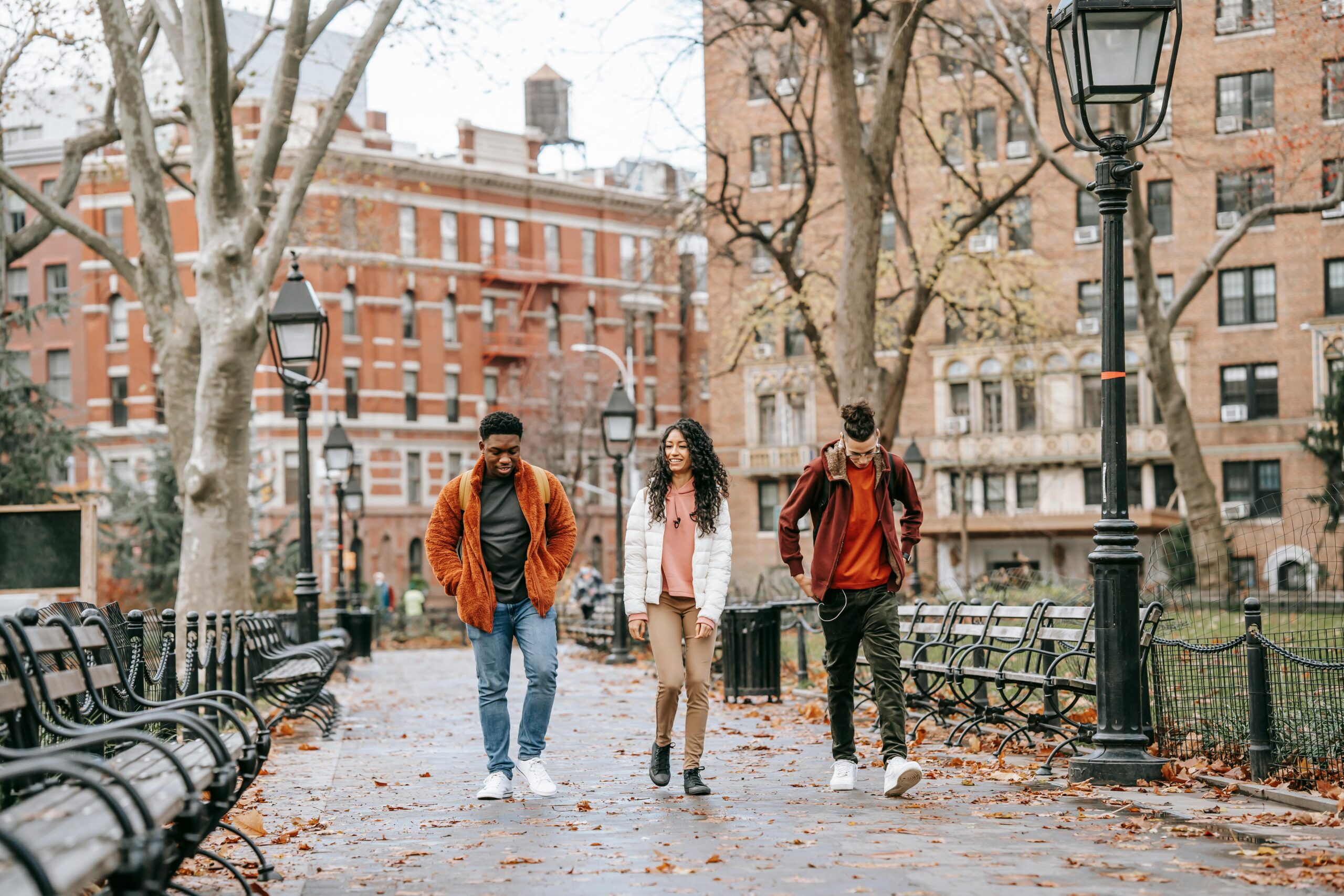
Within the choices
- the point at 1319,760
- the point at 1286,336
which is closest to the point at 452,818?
the point at 1319,760

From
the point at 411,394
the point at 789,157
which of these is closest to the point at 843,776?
the point at 789,157

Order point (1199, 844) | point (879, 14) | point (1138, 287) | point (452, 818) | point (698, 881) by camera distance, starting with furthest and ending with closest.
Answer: point (1138, 287)
point (879, 14)
point (452, 818)
point (1199, 844)
point (698, 881)

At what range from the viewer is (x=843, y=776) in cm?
894

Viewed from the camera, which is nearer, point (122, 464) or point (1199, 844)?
point (1199, 844)

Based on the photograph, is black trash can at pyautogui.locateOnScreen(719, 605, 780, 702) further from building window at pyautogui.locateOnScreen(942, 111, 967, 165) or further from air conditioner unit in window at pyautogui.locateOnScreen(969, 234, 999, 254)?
air conditioner unit in window at pyautogui.locateOnScreen(969, 234, 999, 254)

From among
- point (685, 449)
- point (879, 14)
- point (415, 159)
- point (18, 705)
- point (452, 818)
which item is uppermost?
point (415, 159)

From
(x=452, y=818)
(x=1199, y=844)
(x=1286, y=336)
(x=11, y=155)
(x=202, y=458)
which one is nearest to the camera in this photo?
(x=1199, y=844)

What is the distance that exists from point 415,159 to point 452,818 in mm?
60784

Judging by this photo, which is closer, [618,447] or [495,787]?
[495,787]

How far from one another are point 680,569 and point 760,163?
154 feet

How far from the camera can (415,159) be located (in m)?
66.8

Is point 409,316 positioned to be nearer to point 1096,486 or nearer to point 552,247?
point 552,247

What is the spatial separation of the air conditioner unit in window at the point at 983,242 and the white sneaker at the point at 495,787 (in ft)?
140

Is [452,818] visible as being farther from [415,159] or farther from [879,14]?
[415,159]
